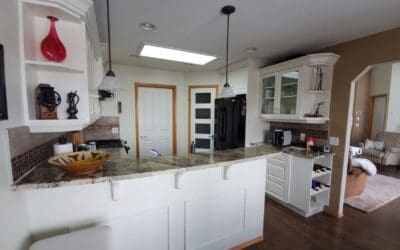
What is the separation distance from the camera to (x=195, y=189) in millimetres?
1770

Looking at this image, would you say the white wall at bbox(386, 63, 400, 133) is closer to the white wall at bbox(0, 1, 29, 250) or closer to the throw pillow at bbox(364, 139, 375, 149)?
the throw pillow at bbox(364, 139, 375, 149)

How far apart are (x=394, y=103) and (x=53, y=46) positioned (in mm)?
7919

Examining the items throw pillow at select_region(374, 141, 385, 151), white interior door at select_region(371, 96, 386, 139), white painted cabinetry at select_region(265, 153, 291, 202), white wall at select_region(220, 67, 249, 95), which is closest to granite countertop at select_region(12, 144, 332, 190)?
white painted cabinetry at select_region(265, 153, 291, 202)

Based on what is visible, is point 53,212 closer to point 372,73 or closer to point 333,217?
point 333,217

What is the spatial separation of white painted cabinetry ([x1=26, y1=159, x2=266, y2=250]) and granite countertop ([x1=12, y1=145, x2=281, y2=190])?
12 centimetres

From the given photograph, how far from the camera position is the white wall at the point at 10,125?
922 millimetres

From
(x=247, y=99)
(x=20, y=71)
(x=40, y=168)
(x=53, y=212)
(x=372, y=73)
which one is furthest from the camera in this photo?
(x=372, y=73)

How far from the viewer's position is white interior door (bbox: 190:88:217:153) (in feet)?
14.5

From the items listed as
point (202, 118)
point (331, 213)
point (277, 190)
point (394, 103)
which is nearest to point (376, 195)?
point (331, 213)

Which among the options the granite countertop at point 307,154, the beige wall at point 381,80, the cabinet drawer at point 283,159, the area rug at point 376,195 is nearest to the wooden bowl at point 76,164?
the cabinet drawer at point 283,159

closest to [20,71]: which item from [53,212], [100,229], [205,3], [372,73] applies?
[53,212]

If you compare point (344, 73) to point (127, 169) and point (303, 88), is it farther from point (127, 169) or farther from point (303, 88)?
point (127, 169)

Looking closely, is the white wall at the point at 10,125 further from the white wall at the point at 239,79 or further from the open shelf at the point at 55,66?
the white wall at the point at 239,79

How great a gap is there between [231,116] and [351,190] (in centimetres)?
238
